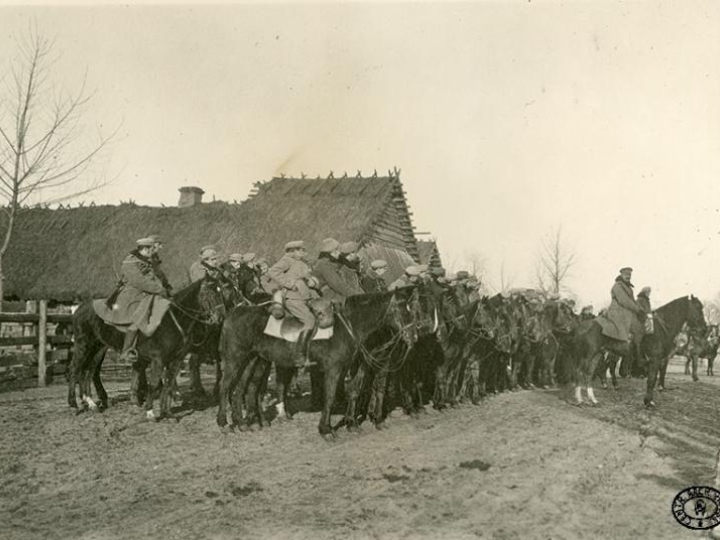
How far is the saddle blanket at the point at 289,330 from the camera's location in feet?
30.5

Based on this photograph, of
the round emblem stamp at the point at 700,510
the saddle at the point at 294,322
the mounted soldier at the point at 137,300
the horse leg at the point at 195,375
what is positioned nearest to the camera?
the round emblem stamp at the point at 700,510

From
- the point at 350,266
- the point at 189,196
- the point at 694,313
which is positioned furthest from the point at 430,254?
the point at 350,266

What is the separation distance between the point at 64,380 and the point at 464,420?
10.1 meters

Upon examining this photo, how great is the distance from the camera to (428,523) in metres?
5.51

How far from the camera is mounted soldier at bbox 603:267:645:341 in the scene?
12.8 m

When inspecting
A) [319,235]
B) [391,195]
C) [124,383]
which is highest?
[391,195]

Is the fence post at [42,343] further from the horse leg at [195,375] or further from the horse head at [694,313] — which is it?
the horse head at [694,313]

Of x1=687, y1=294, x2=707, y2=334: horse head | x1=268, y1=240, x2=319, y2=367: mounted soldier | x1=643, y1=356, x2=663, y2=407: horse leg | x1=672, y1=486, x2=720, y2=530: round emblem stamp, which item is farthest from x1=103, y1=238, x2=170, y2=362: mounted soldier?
x1=687, y1=294, x2=707, y2=334: horse head

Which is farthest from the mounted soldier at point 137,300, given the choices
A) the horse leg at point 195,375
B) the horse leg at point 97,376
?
the horse leg at point 195,375

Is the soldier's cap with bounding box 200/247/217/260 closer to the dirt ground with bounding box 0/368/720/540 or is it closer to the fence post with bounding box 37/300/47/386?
Answer: the dirt ground with bounding box 0/368/720/540

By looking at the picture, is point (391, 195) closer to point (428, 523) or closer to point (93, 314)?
point (93, 314)

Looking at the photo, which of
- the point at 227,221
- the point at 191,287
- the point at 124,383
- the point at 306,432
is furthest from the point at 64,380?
the point at 227,221

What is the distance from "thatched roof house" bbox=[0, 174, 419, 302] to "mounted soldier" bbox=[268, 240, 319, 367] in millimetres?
14400

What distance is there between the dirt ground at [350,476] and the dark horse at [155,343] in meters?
0.49
